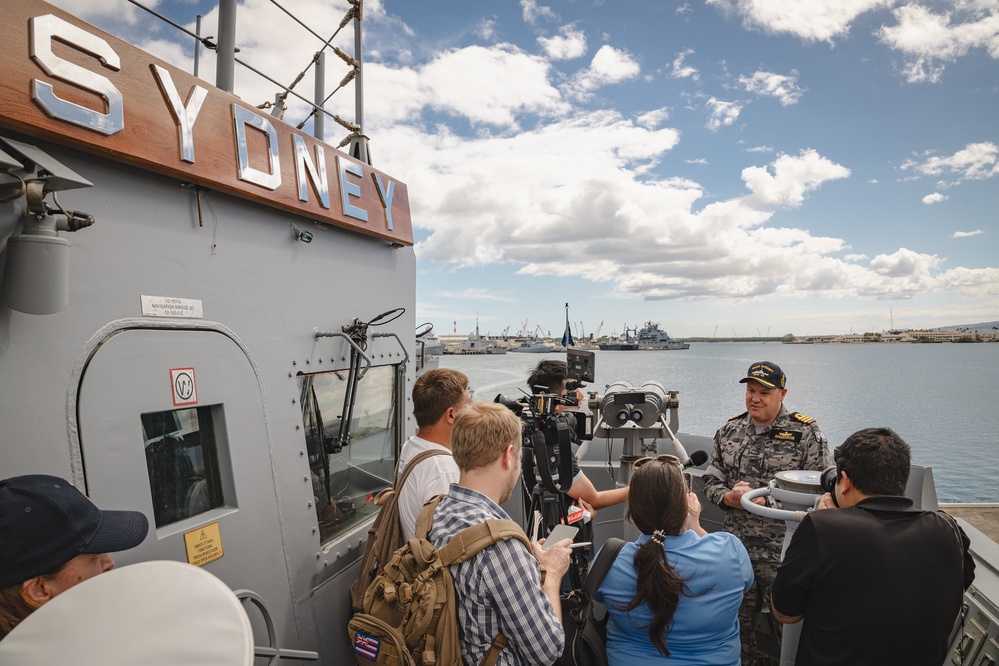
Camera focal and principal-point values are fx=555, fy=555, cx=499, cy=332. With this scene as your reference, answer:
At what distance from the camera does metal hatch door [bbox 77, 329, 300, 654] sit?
1.96m

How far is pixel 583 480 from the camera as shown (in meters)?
3.40

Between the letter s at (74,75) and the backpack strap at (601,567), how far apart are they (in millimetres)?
2351

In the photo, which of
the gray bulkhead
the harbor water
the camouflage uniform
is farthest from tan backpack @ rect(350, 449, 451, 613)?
the harbor water

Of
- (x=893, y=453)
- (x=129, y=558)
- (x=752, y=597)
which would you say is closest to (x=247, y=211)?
(x=129, y=558)

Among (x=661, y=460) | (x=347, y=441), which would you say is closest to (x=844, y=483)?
(x=661, y=460)

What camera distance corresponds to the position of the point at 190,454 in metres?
2.34

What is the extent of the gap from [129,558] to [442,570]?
1178mm

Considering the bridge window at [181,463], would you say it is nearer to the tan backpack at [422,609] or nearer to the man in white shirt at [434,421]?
the man in white shirt at [434,421]

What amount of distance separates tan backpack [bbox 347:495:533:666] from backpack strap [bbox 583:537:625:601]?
0.52 meters

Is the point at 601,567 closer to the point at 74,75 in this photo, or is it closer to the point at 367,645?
the point at 367,645

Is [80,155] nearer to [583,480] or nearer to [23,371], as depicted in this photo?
[23,371]

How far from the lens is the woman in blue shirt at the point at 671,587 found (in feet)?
6.68

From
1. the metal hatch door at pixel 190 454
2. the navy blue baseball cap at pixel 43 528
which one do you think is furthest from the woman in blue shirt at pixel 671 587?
the navy blue baseball cap at pixel 43 528

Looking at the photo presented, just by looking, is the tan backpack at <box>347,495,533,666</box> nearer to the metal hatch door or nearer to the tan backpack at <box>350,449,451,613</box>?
the tan backpack at <box>350,449,451,613</box>
